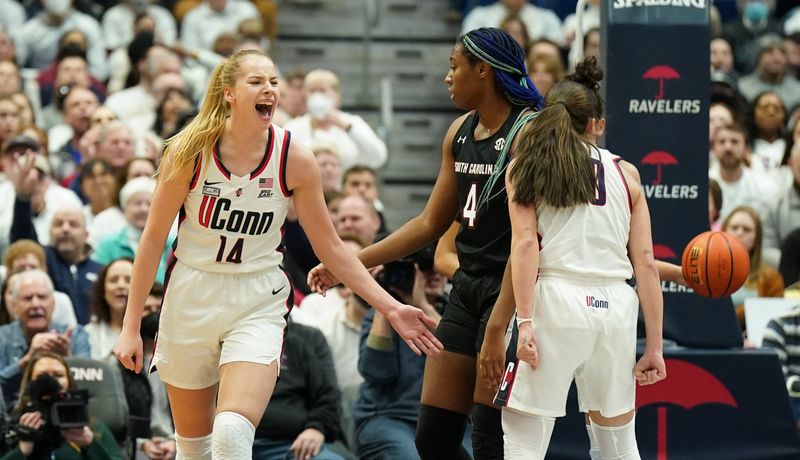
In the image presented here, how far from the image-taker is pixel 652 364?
5734mm

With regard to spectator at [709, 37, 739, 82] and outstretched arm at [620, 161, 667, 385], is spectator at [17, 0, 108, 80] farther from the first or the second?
outstretched arm at [620, 161, 667, 385]

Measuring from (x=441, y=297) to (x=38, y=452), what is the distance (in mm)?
2389

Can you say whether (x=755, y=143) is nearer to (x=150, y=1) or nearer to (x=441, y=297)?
(x=441, y=297)

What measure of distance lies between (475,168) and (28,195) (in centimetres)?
471

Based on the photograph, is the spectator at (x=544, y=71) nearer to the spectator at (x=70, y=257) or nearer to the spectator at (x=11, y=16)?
the spectator at (x=70, y=257)

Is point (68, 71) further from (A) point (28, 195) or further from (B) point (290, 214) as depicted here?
(B) point (290, 214)

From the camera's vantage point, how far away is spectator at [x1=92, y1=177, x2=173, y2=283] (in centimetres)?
1013

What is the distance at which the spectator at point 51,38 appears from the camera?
13961 mm

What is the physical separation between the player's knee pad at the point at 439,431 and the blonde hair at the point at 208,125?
1453 millimetres

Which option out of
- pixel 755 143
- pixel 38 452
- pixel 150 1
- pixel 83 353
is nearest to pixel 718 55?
pixel 755 143

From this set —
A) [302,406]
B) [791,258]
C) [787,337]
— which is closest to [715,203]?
[791,258]

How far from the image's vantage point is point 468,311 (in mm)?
5949

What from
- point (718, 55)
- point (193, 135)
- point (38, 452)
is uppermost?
point (718, 55)

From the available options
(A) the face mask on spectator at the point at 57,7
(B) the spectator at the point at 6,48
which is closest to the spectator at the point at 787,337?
(B) the spectator at the point at 6,48
